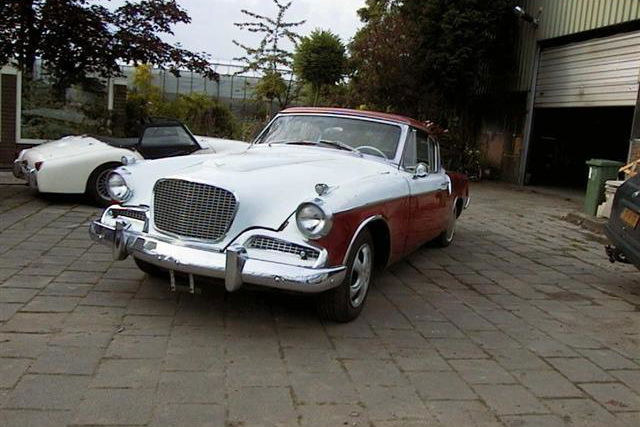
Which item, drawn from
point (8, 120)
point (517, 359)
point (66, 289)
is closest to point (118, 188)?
point (66, 289)

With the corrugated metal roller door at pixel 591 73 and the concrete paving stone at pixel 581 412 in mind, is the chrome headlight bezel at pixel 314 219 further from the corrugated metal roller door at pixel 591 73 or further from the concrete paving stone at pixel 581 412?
the corrugated metal roller door at pixel 591 73

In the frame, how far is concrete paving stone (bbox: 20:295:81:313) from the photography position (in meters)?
4.37

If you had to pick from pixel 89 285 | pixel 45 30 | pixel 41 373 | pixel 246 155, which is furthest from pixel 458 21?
pixel 41 373

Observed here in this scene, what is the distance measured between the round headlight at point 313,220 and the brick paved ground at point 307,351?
773 mm

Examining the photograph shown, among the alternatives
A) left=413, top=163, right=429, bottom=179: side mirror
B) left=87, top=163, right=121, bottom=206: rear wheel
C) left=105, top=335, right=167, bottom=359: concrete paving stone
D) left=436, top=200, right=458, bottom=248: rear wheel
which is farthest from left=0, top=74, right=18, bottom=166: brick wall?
left=105, top=335, right=167, bottom=359: concrete paving stone

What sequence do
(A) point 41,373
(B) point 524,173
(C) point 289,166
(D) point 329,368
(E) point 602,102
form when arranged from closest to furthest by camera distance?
(A) point 41,373, (D) point 329,368, (C) point 289,166, (E) point 602,102, (B) point 524,173

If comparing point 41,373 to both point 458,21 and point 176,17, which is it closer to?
point 176,17

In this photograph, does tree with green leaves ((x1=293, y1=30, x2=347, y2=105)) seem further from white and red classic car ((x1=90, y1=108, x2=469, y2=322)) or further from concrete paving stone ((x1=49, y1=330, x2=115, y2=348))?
concrete paving stone ((x1=49, y1=330, x2=115, y2=348))

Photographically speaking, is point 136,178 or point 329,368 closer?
point 329,368

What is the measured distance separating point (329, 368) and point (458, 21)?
13.0m

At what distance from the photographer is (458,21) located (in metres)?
15.0

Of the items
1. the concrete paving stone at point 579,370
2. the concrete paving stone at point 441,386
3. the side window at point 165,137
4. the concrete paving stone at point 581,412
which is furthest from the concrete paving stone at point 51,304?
the side window at point 165,137

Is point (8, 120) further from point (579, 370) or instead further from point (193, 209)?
point (579, 370)

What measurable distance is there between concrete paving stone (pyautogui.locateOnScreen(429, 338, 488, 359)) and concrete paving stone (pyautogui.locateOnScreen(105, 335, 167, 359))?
1862 mm
